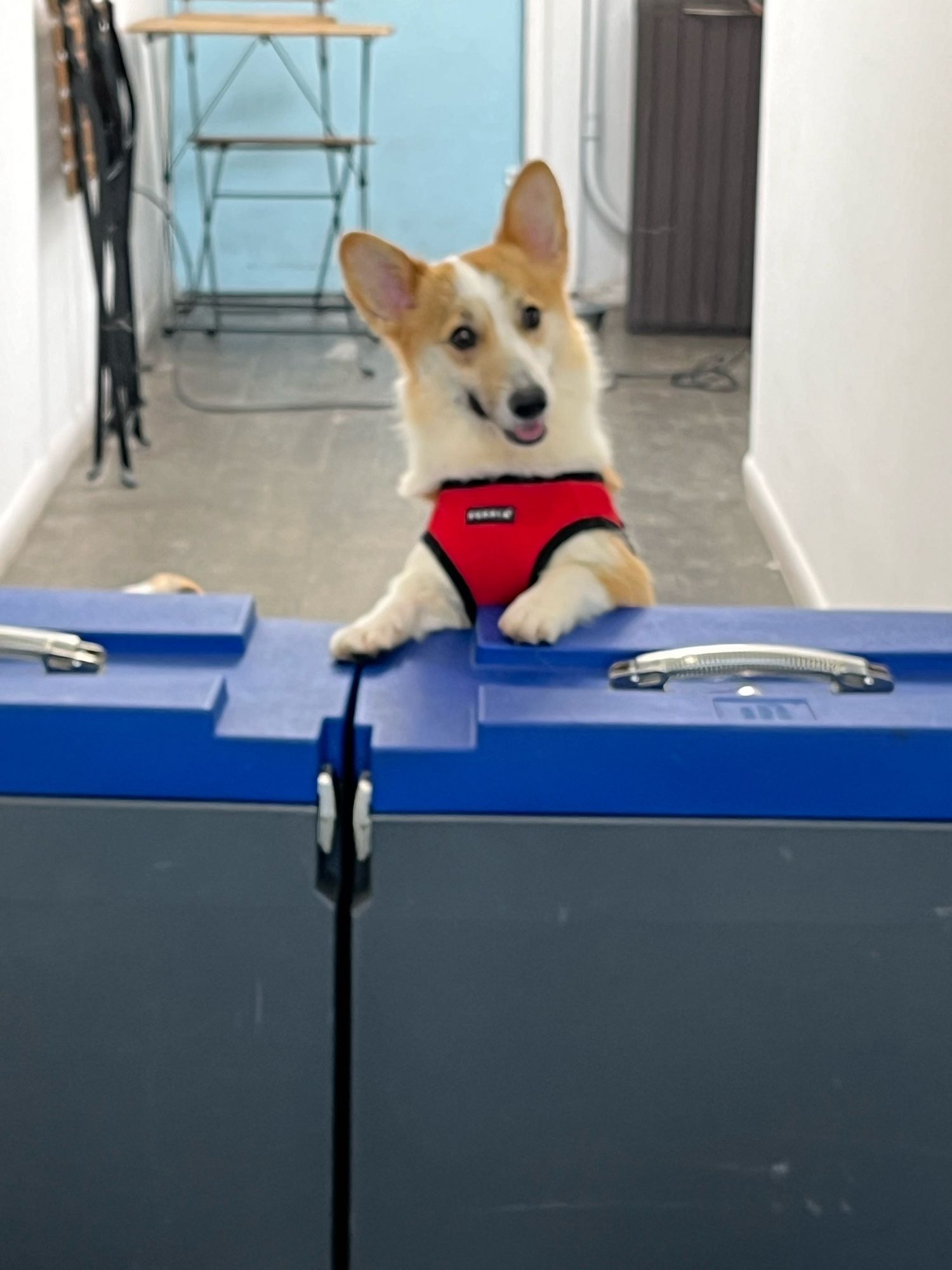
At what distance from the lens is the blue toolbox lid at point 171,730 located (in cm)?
93

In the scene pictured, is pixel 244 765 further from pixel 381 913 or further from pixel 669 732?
pixel 669 732

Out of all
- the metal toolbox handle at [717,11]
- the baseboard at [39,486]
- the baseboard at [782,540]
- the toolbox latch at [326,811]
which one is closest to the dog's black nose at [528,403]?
the toolbox latch at [326,811]

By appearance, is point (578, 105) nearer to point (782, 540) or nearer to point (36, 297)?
point (36, 297)

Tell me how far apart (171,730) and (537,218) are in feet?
3.23

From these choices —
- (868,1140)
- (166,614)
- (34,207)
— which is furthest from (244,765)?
(34,207)

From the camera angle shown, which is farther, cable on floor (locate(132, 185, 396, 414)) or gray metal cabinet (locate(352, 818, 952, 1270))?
cable on floor (locate(132, 185, 396, 414))

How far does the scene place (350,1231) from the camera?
39.4 inches

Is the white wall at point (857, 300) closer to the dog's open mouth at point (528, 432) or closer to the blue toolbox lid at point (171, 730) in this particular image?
the dog's open mouth at point (528, 432)

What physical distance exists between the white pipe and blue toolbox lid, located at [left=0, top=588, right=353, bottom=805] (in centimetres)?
571

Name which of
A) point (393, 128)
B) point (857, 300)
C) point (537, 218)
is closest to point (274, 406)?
point (393, 128)

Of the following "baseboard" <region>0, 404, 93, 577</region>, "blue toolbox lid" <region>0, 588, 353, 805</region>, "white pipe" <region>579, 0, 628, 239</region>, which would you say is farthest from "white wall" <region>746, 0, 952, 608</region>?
"white pipe" <region>579, 0, 628, 239</region>

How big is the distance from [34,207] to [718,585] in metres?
1.94

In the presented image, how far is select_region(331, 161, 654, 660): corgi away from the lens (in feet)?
4.90

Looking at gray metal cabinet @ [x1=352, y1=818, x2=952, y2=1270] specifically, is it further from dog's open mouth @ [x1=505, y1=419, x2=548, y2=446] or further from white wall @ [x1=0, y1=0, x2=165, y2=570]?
white wall @ [x1=0, y1=0, x2=165, y2=570]
